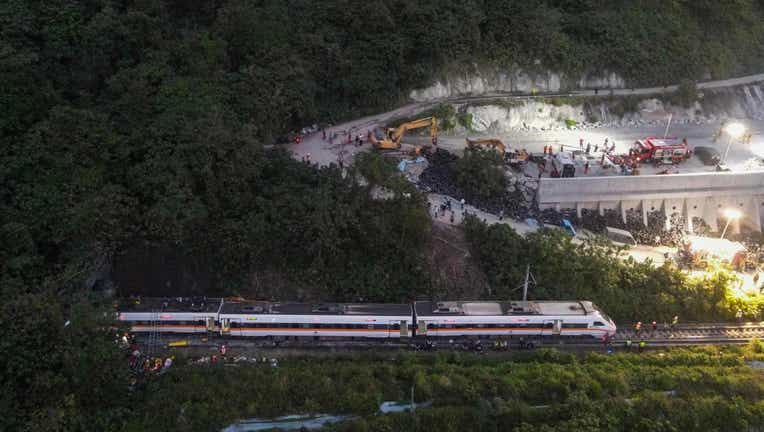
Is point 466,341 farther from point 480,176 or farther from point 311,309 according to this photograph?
point 480,176

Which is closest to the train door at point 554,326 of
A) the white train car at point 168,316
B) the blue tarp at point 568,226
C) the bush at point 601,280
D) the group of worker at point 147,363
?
the bush at point 601,280

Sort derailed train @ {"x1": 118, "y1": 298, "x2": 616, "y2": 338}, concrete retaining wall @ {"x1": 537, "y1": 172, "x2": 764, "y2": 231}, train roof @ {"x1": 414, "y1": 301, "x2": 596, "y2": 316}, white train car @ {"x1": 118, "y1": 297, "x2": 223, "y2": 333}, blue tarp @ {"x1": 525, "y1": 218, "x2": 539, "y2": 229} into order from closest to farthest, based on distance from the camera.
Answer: white train car @ {"x1": 118, "y1": 297, "x2": 223, "y2": 333}
derailed train @ {"x1": 118, "y1": 298, "x2": 616, "y2": 338}
train roof @ {"x1": 414, "y1": 301, "x2": 596, "y2": 316}
blue tarp @ {"x1": 525, "y1": 218, "x2": 539, "y2": 229}
concrete retaining wall @ {"x1": 537, "y1": 172, "x2": 764, "y2": 231}

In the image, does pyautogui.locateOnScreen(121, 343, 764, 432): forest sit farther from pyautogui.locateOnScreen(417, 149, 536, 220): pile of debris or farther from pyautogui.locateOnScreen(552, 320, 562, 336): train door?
pyautogui.locateOnScreen(417, 149, 536, 220): pile of debris

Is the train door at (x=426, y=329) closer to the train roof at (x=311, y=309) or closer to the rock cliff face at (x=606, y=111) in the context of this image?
the train roof at (x=311, y=309)

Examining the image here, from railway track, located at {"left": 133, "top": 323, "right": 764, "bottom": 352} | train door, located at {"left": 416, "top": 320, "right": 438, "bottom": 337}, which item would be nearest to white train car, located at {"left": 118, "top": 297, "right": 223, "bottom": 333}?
railway track, located at {"left": 133, "top": 323, "right": 764, "bottom": 352}

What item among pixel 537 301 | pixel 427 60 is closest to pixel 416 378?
pixel 537 301
